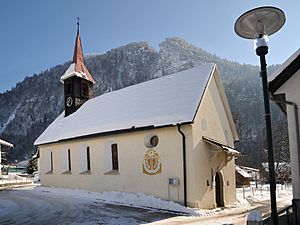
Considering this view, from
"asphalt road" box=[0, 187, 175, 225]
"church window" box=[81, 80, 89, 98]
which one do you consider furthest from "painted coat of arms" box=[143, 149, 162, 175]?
"church window" box=[81, 80, 89, 98]

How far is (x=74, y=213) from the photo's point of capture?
43.5 feet

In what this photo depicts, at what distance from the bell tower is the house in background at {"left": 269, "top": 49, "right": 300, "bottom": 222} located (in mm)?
21236

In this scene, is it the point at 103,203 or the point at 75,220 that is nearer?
the point at 75,220

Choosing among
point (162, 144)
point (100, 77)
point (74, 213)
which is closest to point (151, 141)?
point (162, 144)

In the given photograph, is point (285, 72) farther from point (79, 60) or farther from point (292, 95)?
point (79, 60)

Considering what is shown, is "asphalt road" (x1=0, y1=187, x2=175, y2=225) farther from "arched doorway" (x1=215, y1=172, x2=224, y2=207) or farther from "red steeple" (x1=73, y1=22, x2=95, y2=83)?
"red steeple" (x1=73, y1=22, x2=95, y2=83)

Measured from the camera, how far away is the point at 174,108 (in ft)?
51.2

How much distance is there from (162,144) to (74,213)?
5.31 metres

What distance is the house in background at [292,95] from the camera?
25.8ft

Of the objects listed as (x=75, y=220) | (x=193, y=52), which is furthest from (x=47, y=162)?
(x=193, y=52)

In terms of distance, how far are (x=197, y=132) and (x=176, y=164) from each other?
6.16ft

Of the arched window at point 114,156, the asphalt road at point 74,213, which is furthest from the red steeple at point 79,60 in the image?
the asphalt road at point 74,213

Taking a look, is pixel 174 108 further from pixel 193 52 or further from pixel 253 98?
pixel 193 52

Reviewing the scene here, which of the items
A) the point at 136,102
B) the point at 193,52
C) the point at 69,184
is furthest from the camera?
the point at 193,52
